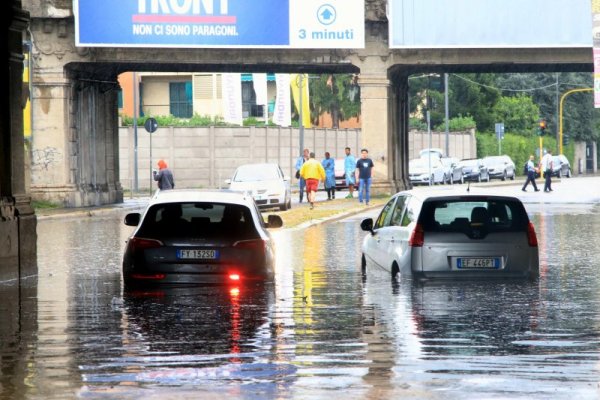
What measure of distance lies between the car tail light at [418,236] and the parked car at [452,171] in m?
57.6

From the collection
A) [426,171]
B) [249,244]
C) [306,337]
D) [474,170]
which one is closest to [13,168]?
[249,244]

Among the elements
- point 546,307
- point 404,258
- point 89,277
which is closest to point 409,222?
point 404,258

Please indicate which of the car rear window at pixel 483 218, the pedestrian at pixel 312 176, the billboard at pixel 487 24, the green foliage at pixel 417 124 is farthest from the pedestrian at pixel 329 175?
the green foliage at pixel 417 124

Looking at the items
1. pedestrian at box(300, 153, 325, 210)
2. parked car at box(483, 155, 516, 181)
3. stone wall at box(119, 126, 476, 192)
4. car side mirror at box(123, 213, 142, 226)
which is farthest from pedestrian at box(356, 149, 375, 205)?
parked car at box(483, 155, 516, 181)

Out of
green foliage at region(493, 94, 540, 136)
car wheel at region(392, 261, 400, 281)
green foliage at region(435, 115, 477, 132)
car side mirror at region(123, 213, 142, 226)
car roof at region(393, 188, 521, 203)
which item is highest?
green foliage at region(493, 94, 540, 136)

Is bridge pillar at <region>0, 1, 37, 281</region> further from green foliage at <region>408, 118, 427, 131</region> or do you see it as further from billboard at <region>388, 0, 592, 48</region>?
green foliage at <region>408, 118, 427, 131</region>

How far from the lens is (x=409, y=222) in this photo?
18.3 m

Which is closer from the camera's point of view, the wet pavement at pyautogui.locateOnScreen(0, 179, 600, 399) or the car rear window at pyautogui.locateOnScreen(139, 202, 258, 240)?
the wet pavement at pyautogui.locateOnScreen(0, 179, 600, 399)

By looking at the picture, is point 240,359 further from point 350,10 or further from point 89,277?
point 350,10

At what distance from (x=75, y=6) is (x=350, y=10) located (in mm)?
8389

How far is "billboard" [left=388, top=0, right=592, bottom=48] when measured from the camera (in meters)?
46.5

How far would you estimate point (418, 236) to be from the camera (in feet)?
59.0

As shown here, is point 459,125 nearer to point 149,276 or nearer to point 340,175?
point 340,175

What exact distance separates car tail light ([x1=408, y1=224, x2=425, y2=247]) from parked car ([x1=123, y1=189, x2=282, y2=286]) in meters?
1.92
